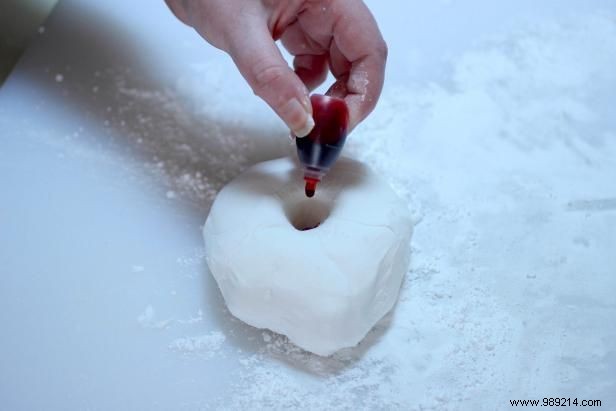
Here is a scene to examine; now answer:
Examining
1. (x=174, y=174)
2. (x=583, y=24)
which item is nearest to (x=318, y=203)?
(x=174, y=174)

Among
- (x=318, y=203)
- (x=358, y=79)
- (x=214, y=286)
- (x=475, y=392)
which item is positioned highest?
(x=358, y=79)

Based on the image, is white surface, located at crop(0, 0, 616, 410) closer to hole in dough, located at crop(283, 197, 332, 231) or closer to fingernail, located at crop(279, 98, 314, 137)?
hole in dough, located at crop(283, 197, 332, 231)

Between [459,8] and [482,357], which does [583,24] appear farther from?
[482,357]

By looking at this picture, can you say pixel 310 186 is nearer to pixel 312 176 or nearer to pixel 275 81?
pixel 312 176

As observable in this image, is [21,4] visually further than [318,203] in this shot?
Yes

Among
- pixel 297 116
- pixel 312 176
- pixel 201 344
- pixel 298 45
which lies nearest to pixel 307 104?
pixel 297 116

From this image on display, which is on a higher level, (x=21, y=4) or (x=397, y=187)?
(x=21, y=4)

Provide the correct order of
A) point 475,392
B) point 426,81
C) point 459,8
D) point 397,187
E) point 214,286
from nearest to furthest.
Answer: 1. point 475,392
2. point 214,286
3. point 397,187
4. point 426,81
5. point 459,8
